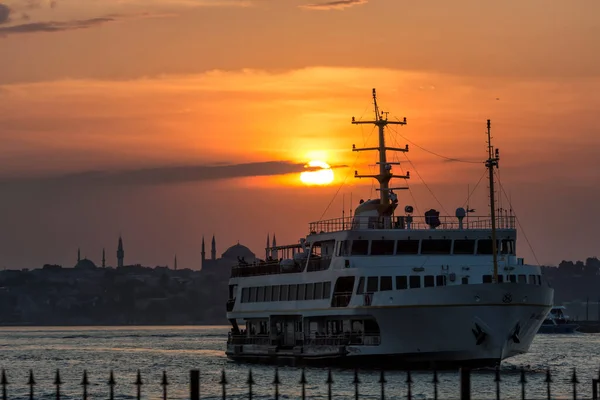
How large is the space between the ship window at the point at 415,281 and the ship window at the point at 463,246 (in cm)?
445

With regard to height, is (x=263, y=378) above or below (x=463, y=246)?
below

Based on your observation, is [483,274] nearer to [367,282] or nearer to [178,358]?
[367,282]

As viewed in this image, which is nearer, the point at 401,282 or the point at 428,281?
the point at 401,282

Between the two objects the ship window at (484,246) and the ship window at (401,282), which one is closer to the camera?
the ship window at (401,282)

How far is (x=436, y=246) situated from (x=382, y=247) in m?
3.29

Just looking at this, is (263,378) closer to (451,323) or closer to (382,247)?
(382,247)

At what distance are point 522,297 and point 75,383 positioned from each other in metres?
29.0

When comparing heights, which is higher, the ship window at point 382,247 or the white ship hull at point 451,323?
the ship window at point 382,247

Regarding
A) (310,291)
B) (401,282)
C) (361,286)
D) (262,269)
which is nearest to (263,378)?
(310,291)

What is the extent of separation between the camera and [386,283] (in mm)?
76812

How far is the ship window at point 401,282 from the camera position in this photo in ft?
252

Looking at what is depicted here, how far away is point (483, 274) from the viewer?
78.2 m

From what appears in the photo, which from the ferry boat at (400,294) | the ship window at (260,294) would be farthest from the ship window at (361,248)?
the ship window at (260,294)

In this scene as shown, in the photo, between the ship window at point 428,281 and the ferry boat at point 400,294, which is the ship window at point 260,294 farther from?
the ship window at point 428,281
